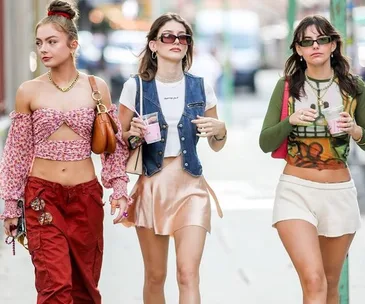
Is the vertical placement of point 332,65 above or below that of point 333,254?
above

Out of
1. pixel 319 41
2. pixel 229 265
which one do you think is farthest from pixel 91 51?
pixel 319 41

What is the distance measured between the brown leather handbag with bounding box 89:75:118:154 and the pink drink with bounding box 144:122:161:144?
186 millimetres

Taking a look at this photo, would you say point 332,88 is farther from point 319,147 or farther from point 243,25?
point 243,25

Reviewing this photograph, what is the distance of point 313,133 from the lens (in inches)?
243

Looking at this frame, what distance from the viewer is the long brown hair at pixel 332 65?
20.5 feet

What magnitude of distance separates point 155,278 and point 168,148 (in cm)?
75

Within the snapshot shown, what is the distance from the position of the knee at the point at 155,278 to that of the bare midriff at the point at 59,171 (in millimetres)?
741

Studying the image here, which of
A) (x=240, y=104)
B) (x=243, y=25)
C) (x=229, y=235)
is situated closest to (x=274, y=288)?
(x=229, y=235)

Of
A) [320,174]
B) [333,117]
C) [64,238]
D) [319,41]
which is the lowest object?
[64,238]

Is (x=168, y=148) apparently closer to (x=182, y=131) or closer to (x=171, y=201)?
(x=182, y=131)

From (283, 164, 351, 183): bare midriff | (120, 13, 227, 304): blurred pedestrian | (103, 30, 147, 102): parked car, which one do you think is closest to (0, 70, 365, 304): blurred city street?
(120, 13, 227, 304): blurred pedestrian

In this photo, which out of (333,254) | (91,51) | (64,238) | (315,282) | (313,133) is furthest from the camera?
(91,51)

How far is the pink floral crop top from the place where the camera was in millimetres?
6059

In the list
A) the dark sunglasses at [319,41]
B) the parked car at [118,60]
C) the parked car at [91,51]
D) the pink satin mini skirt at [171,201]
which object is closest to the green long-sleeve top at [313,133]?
the dark sunglasses at [319,41]
